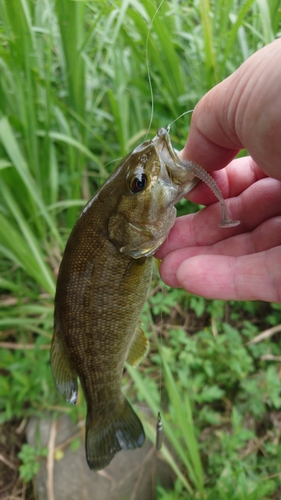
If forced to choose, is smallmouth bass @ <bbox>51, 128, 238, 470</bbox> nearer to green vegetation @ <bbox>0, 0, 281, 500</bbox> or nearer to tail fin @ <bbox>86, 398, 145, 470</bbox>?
tail fin @ <bbox>86, 398, 145, 470</bbox>

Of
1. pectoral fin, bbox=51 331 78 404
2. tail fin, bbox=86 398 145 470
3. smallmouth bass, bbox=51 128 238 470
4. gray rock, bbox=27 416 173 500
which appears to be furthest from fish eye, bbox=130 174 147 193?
gray rock, bbox=27 416 173 500

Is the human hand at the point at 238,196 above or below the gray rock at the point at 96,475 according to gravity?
above

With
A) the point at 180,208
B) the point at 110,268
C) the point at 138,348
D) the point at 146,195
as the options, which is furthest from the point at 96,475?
the point at 146,195

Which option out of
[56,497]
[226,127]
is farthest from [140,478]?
[226,127]

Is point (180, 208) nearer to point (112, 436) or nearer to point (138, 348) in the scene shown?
point (138, 348)

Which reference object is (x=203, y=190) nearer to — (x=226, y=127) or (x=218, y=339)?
(x=226, y=127)

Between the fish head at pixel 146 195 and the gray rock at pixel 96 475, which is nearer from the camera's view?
the fish head at pixel 146 195

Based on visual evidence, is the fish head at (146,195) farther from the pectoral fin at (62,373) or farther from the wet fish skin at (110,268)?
the pectoral fin at (62,373)

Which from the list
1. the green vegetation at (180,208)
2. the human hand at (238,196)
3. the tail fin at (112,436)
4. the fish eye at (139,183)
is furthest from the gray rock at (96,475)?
the fish eye at (139,183)
